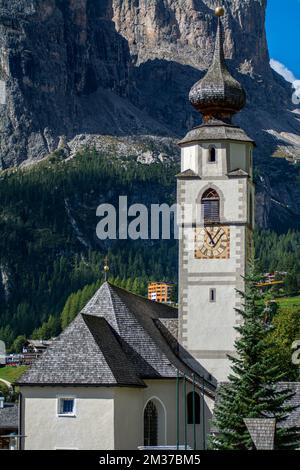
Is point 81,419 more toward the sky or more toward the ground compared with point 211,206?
more toward the ground

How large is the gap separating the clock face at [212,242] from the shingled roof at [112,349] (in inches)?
129

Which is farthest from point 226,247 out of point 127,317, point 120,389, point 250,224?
point 120,389

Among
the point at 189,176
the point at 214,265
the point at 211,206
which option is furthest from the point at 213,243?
the point at 189,176

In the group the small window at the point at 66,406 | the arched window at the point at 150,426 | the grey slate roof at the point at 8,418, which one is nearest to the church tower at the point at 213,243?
the arched window at the point at 150,426

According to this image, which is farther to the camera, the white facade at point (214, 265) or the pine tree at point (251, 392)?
the white facade at point (214, 265)

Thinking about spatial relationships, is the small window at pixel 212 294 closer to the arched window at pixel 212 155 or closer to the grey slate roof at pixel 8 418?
the arched window at pixel 212 155

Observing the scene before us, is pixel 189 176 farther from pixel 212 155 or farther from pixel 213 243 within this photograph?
pixel 213 243

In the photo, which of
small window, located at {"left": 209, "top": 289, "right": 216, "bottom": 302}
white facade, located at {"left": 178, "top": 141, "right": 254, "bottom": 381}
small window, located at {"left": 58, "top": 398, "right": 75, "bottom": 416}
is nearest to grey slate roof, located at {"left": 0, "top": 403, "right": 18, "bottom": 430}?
white facade, located at {"left": 178, "top": 141, "right": 254, "bottom": 381}

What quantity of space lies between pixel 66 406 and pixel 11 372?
114007mm

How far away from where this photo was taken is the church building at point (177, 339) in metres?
46.0

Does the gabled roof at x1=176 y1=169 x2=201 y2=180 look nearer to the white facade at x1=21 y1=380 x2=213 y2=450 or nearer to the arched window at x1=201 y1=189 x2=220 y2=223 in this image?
the arched window at x1=201 y1=189 x2=220 y2=223

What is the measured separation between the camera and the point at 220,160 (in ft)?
181

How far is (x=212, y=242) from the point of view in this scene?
54250 mm

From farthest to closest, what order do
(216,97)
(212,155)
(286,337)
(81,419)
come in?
(286,337)
(216,97)
(212,155)
(81,419)
